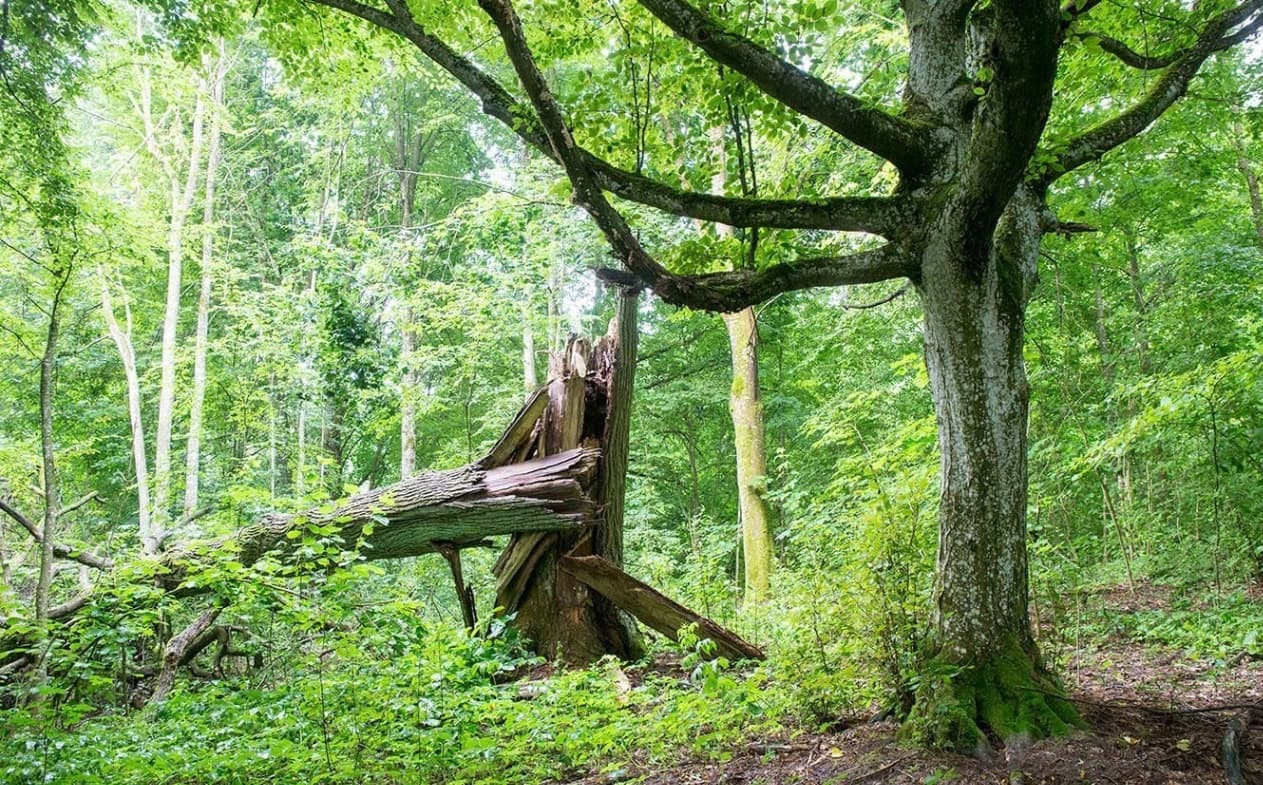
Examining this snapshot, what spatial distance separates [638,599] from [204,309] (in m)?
12.7

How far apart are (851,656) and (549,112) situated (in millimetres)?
3208

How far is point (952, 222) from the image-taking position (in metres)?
3.46

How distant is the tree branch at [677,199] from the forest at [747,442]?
0.07 feet

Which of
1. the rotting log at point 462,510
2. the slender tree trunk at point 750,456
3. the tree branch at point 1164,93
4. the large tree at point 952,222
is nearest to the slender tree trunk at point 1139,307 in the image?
the slender tree trunk at point 750,456

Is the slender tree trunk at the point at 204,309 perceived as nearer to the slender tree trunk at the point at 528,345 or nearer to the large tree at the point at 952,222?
the slender tree trunk at the point at 528,345

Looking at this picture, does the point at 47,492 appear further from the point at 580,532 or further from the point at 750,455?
the point at 750,455

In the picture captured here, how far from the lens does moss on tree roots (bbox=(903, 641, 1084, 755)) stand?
10.2 feet

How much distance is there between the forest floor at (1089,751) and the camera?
112 inches

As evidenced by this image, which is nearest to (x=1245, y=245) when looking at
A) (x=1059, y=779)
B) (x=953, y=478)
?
(x=953, y=478)

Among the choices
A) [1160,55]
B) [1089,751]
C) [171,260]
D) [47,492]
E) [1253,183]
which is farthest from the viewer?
[171,260]

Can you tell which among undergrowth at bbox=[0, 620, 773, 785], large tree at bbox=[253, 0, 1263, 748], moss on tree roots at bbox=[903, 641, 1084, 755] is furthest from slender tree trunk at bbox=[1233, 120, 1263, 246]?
undergrowth at bbox=[0, 620, 773, 785]

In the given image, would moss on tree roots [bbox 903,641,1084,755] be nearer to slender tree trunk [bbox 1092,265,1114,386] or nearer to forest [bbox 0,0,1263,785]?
forest [bbox 0,0,1263,785]

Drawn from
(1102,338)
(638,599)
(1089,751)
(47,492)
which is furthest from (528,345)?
(1089,751)

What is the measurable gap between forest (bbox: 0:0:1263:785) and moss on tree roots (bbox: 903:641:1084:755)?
17 mm
